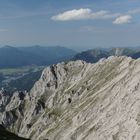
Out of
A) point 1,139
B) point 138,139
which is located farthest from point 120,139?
point 1,139

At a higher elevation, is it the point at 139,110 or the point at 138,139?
the point at 139,110

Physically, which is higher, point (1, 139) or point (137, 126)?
point (1, 139)

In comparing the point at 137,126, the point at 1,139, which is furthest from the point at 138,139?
the point at 1,139

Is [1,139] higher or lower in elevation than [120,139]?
higher

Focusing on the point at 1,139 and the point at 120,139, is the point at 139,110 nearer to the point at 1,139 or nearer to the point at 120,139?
the point at 120,139

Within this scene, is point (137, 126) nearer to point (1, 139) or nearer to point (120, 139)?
point (120, 139)

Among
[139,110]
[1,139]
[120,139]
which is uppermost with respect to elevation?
[1,139]

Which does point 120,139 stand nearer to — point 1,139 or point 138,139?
point 138,139

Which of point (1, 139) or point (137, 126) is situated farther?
point (137, 126)
